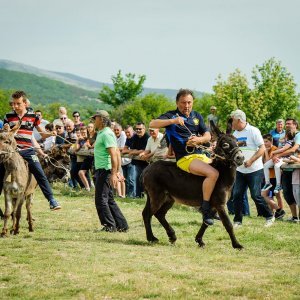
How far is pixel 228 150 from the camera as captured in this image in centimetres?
1050

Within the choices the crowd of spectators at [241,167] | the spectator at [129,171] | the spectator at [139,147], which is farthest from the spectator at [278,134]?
the spectator at [129,171]

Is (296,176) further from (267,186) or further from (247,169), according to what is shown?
(247,169)

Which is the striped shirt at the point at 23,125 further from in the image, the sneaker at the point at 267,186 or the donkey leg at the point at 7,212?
the sneaker at the point at 267,186

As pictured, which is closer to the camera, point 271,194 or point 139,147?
point 271,194

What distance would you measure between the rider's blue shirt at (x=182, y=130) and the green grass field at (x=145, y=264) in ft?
5.22

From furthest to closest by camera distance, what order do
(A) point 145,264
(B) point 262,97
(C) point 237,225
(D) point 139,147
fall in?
1. (B) point 262,97
2. (D) point 139,147
3. (C) point 237,225
4. (A) point 145,264

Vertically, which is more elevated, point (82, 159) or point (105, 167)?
point (105, 167)

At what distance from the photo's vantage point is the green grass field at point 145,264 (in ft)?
23.9

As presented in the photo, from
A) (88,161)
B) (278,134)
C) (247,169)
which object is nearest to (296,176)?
(247,169)

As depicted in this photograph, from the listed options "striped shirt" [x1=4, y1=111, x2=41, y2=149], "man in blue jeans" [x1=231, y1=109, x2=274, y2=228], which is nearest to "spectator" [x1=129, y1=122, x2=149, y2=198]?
"man in blue jeans" [x1=231, y1=109, x2=274, y2=228]

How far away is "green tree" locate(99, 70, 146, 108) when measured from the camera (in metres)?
109

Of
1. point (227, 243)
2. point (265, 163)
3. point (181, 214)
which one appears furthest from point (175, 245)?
point (265, 163)

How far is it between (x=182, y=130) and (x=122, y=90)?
102157 mm

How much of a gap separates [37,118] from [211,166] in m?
Answer: 3.77
